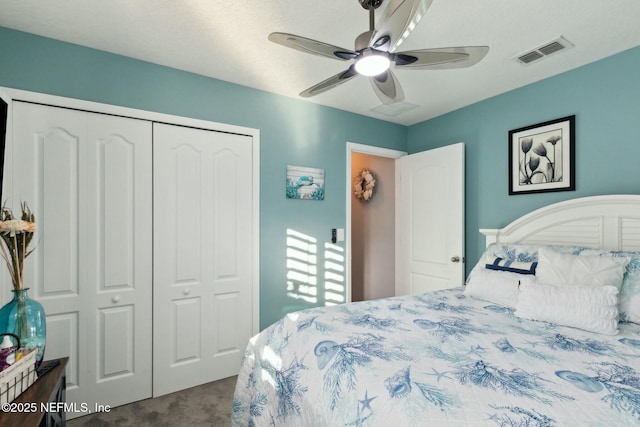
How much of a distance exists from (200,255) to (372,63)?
187cm

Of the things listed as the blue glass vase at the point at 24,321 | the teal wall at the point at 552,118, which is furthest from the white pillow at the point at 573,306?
the blue glass vase at the point at 24,321

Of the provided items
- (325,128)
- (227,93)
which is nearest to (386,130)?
(325,128)

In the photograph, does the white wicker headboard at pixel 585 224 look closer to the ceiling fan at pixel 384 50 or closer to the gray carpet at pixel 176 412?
the ceiling fan at pixel 384 50

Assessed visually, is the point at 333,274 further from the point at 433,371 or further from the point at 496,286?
the point at 433,371

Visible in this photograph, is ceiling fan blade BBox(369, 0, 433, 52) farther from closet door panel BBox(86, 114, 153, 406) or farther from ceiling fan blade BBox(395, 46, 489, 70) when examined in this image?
closet door panel BBox(86, 114, 153, 406)

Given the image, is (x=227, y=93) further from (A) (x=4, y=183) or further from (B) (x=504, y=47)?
(B) (x=504, y=47)

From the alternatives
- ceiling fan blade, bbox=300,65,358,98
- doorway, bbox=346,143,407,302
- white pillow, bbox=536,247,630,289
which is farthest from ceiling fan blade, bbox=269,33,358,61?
doorway, bbox=346,143,407,302

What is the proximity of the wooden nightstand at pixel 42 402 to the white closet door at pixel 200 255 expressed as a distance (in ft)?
2.78

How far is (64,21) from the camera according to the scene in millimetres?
1836

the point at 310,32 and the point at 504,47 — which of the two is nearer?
the point at 310,32

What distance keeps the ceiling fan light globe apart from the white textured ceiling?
15.4 inches

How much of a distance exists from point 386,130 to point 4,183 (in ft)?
10.6

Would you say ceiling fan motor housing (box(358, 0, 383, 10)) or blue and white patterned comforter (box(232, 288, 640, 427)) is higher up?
ceiling fan motor housing (box(358, 0, 383, 10))

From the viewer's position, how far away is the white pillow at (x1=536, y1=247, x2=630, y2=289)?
1.67m
